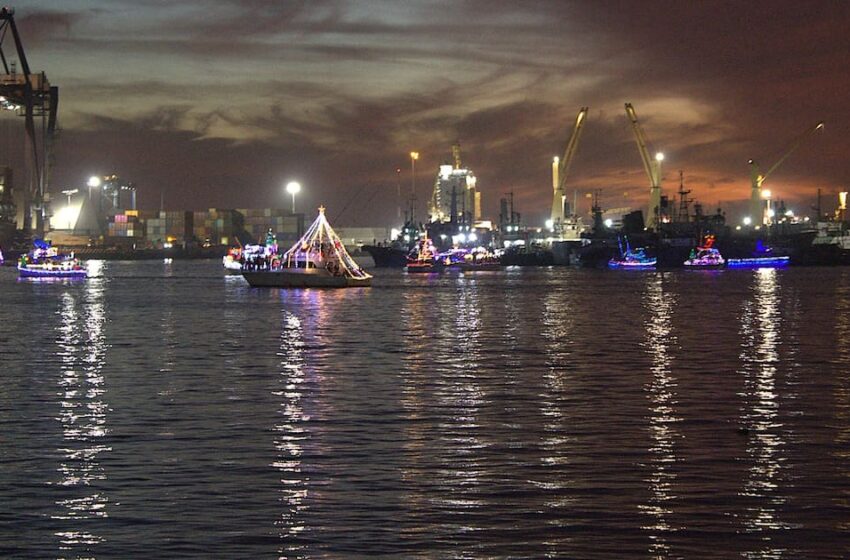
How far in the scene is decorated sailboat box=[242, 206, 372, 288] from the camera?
362ft

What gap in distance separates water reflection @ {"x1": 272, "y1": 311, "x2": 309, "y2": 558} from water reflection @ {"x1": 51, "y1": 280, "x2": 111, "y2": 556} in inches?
93.8

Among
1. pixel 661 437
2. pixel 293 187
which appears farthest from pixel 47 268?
pixel 661 437

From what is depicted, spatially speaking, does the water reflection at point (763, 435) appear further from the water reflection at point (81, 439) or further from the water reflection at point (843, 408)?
the water reflection at point (81, 439)

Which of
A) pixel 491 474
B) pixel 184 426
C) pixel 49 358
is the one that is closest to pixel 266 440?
pixel 184 426

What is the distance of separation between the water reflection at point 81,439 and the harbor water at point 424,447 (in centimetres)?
6

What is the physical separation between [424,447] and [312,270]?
87.9 metres

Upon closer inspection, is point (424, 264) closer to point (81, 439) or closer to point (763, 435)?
point (763, 435)

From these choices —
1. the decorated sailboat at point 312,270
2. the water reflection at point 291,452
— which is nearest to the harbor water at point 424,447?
the water reflection at point 291,452

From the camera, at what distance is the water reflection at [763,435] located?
56.5 feet

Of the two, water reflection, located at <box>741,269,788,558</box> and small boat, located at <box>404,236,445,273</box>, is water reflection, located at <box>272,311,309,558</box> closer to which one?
water reflection, located at <box>741,269,788,558</box>

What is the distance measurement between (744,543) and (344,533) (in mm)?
4906

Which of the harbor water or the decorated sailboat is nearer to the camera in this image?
the harbor water

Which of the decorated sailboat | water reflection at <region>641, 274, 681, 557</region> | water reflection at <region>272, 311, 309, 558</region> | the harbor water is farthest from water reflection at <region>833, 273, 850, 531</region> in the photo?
the decorated sailboat

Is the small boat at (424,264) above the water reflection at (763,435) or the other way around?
above
